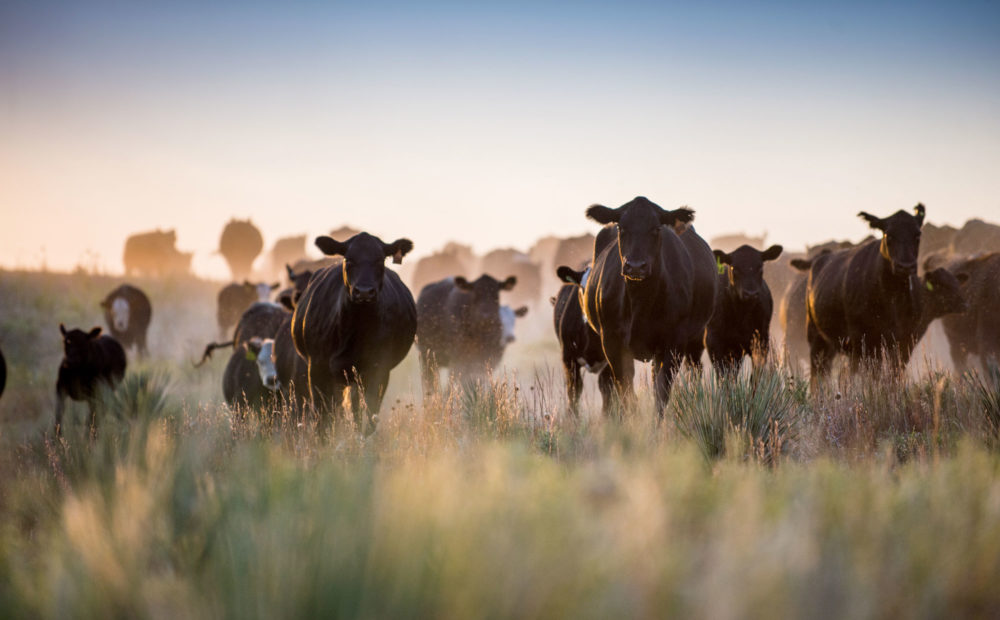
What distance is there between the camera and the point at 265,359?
10578 mm

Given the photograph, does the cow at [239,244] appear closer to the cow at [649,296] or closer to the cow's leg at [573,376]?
the cow's leg at [573,376]

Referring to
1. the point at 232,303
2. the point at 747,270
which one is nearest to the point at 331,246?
the point at 747,270

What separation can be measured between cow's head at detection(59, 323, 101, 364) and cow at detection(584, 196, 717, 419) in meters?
9.32

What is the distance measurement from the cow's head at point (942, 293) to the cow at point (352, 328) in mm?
8119

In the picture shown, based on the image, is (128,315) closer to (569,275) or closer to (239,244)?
(569,275)

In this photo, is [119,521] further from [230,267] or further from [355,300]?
[230,267]

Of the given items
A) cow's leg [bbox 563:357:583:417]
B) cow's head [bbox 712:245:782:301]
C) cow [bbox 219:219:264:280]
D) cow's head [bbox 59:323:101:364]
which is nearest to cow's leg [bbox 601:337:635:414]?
cow's leg [bbox 563:357:583:417]

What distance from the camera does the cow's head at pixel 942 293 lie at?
36.8ft

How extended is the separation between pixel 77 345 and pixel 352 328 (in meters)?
7.24

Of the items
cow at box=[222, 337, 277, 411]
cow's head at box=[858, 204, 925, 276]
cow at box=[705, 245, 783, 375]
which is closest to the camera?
cow's head at box=[858, 204, 925, 276]

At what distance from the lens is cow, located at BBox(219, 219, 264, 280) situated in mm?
56219

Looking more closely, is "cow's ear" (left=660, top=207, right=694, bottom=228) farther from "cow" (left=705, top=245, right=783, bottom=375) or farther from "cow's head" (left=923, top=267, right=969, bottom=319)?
"cow's head" (left=923, top=267, right=969, bottom=319)

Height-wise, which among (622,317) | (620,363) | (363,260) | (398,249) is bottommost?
(620,363)

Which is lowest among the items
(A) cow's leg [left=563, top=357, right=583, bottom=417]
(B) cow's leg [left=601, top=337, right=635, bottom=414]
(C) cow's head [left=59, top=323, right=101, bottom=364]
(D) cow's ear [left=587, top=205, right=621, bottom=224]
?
(A) cow's leg [left=563, top=357, right=583, bottom=417]
